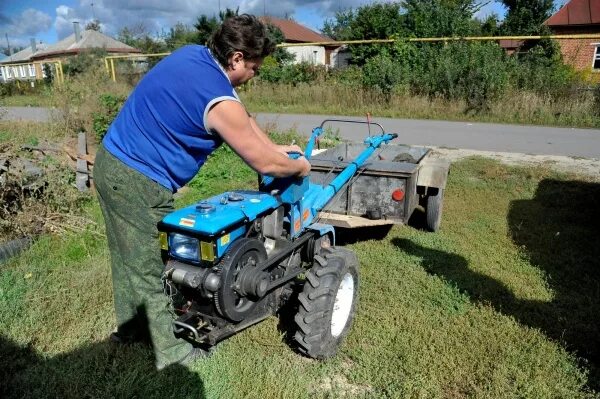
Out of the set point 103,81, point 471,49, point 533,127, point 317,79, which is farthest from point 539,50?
point 103,81

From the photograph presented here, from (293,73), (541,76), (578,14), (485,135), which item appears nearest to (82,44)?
(293,73)

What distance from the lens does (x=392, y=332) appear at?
3.30m

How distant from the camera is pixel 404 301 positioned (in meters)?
3.73

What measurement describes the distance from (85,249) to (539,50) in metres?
17.2

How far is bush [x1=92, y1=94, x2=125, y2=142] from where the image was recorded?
890 cm

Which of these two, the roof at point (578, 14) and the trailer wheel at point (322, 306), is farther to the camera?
the roof at point (578, 14)

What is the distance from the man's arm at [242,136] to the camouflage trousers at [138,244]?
0.54m

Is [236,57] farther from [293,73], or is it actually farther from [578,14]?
[578,14]

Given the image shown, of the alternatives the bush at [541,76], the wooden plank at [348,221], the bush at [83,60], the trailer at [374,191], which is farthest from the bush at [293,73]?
the wooden plank at [348,221]

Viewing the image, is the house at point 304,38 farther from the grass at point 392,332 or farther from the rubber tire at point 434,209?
the grass at point 392,332

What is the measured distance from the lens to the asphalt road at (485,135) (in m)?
9.80

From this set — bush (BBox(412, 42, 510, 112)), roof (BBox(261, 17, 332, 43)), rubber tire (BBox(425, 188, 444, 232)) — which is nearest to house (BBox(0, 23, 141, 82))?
roof (BBox(261, 17, 332, 43))

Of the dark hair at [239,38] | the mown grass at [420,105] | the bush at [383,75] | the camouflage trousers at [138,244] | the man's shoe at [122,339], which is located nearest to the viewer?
the dark hair at [239,38]

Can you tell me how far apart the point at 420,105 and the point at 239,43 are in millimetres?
13357
